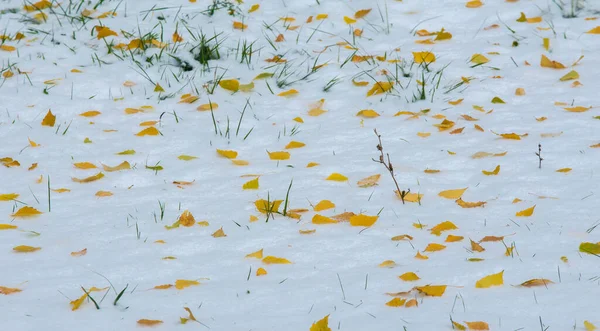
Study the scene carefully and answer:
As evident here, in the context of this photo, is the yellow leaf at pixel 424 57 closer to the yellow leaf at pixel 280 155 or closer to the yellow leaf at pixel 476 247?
the yellow leaf at pixel 280 155

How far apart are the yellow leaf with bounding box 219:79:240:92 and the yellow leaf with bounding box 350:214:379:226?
173 cm

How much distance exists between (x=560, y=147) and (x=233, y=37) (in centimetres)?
235

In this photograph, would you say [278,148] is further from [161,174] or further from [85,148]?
[85,148]

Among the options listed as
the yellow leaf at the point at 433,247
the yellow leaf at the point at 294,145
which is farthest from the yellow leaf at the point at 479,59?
the yellow leaf at the point at 433,247

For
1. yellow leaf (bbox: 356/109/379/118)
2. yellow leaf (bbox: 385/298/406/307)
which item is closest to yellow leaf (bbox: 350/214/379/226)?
yellow leaf (bbox: 385/298/406/307)

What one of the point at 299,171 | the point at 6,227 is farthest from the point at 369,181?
the point at 6,227

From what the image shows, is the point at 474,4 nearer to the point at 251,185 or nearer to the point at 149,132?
the point at 149,132

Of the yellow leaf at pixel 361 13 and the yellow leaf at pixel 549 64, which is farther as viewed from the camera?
the yellow leaf at pixel 361 13

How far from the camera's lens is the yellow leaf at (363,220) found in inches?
106

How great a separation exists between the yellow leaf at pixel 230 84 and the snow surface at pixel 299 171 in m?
0.05

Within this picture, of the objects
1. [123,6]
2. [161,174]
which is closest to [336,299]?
[161,174]

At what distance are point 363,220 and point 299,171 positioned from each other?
0.63 metres

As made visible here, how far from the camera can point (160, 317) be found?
209 cm

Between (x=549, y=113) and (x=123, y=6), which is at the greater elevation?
(x=123, y=6)
